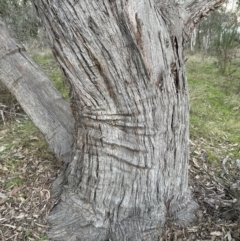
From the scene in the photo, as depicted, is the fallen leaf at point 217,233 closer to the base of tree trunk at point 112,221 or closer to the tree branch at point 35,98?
the base of tree trunk at point 112,221

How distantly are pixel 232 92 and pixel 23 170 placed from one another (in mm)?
4112

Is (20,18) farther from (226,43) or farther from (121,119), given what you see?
(121,119)

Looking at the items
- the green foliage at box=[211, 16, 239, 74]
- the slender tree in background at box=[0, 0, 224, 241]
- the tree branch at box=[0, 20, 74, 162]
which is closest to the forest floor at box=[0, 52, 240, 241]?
the slender tree in background at box=[0, 0, 224, 241]

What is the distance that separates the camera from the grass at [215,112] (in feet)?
10.2

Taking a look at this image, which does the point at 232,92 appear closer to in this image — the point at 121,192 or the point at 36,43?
the point at 121,192

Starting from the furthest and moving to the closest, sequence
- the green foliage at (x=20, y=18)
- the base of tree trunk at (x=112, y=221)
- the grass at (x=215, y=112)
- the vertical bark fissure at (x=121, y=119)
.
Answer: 1. the green foliage at (x=20, y=18)
2. the grass at (x=215, y=112)
3. the base of tree trunk at (x=112, y=221)
4. the vertical bark fissure at (x=121, y=119)

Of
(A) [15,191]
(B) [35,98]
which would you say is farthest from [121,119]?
(A) [15,191]

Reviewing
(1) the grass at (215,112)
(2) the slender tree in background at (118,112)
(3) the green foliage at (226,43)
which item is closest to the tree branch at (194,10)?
(2) the slender tree in background at (118,112)

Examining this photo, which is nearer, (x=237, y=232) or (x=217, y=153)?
(x=237, y=232)

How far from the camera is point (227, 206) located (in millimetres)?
2059

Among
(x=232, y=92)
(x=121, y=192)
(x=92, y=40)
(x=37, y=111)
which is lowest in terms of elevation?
(x=232, y=92)

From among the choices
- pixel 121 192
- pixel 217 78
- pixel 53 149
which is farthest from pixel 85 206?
pixel 217 78

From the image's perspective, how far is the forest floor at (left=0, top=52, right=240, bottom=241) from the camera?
201 centimetres

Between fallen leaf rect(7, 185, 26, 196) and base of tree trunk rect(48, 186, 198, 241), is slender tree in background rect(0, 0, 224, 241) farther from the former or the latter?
fallen leaf rect(7, 185, 26, 196)
